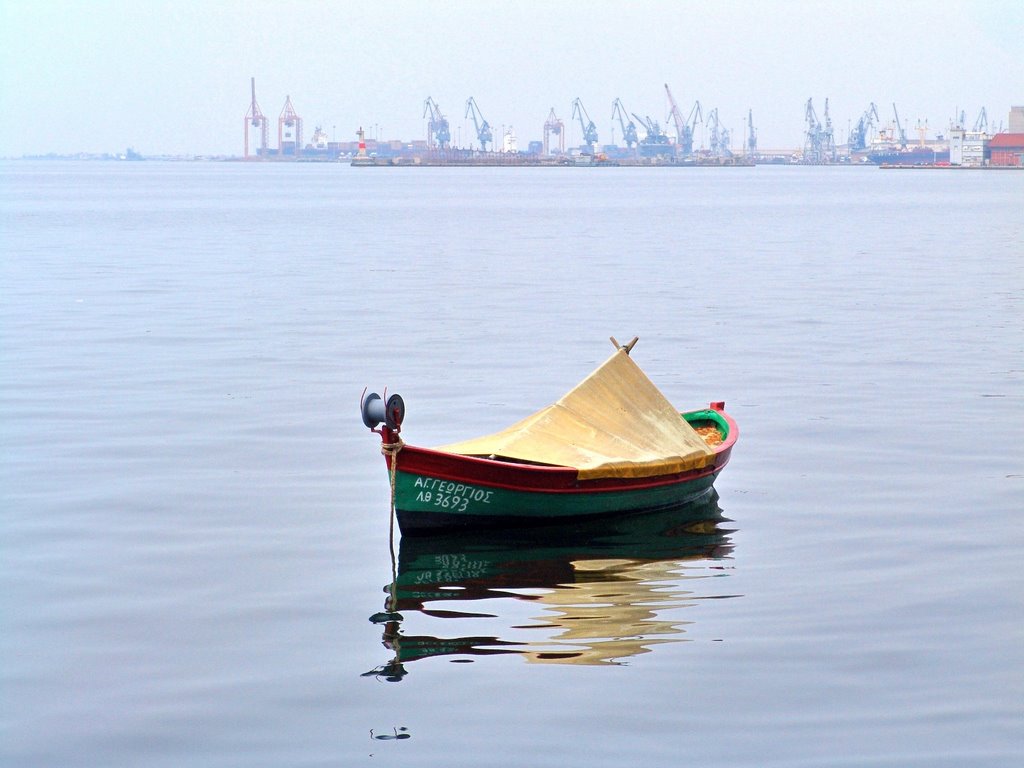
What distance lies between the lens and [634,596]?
1227 cm

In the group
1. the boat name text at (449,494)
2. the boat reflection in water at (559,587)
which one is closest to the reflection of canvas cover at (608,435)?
the boat reflection in water at (559,587)

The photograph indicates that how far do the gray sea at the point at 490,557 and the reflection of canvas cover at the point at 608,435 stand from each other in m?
0.70

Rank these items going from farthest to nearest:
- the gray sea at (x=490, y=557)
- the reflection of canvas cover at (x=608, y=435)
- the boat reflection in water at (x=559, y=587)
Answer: the reflection of canvas cover at (x=608, y=435) → the boat reflection in water at (x=559, y=587) → the gray sea at (x=490, y=557)

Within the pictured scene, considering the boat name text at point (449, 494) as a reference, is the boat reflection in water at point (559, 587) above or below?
below

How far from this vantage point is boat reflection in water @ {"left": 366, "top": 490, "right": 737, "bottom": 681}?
10.9 m

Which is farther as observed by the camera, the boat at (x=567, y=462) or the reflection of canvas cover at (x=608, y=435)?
the reflection of canvas cover at (x=608, y=435)

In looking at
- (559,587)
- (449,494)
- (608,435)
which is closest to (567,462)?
(608,435)

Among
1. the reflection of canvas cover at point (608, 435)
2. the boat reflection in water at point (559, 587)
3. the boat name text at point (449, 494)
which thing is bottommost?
the boat reflection in water at point (559, 587)

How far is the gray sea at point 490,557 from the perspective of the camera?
30.5ft

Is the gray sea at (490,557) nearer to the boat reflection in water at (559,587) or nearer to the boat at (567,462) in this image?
the boat reflection in water at (559,587)

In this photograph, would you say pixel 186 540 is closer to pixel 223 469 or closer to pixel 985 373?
pixel 223 469

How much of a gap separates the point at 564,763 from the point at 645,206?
99587mm

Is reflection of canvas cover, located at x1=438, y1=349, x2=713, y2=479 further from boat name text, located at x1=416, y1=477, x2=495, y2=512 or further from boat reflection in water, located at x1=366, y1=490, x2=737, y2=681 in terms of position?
boat name text, located at x1=416, y1=477, x2=495, y2=512

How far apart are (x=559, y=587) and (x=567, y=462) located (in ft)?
7.22
